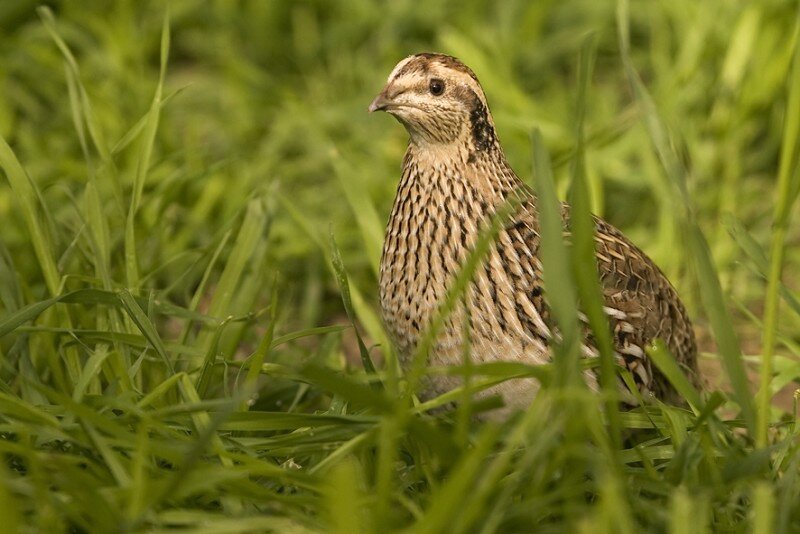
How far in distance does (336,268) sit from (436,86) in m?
0.67

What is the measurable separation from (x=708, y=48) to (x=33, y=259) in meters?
3.09

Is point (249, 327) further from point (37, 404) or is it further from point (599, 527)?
point (599, 527)

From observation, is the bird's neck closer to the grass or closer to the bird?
the bird

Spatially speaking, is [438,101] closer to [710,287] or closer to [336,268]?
[336,268]

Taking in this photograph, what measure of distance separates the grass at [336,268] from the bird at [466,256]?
0.47ft

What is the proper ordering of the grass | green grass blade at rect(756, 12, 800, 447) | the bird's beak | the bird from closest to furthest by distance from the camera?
1. the grass
2. green grass blade at rect(756, 12, 800, 447)
3. the bird
4. the bird's beak

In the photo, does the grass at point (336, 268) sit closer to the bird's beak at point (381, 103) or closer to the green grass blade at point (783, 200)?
the green grass blade at point (783, 200)

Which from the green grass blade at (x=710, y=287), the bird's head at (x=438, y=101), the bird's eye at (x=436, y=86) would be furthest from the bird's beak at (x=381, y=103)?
the green grass blade at (x=710, y=287)

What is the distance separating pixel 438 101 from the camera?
3709 millimetres

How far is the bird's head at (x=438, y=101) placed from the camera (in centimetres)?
372

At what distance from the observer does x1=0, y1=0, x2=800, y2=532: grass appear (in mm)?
2738

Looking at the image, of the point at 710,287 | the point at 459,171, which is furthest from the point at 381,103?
the point at 710,287

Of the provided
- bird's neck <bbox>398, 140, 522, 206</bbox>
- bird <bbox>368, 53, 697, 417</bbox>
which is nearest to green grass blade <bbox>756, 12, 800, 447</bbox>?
bird <bbox>368, 53, 697, 417</bbox>

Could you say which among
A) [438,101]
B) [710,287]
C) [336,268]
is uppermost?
[438,101]
